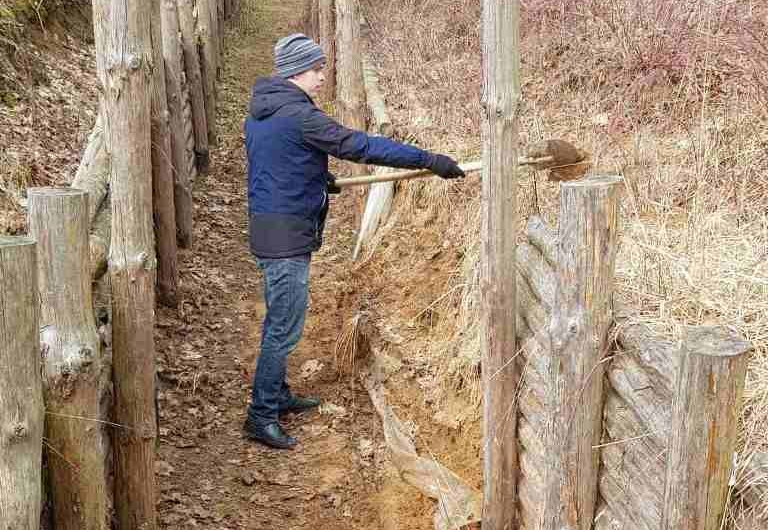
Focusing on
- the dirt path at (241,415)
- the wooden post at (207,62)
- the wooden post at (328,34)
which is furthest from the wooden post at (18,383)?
the wooden post at (328,34)

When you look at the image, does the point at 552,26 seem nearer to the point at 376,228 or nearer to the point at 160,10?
the point at 376,228

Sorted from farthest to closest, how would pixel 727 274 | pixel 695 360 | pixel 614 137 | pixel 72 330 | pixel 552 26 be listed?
pixel 552 26 → pixel 614 137 → pixel 727 274 → pixel 72 330 → pixel 695 360

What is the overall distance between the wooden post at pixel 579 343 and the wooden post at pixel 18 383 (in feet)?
6.10

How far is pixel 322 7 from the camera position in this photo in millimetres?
11094

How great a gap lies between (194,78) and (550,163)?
5894 millimetres

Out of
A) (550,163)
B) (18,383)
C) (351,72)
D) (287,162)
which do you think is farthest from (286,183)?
(351,72)

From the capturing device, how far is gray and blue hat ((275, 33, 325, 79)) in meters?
5.09

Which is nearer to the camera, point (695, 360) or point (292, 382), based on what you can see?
point (695, 360)

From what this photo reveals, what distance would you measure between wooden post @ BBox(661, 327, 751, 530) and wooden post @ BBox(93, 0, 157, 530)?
99.5 inches

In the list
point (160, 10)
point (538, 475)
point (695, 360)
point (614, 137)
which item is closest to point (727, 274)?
point (538, 475)

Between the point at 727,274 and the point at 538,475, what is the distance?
120cm

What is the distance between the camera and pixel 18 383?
3.00 m

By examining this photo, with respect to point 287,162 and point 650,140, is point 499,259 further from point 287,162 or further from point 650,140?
point 650,140

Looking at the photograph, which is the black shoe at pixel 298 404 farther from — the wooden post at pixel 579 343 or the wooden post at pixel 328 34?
the wooden post at pixel 328 34
